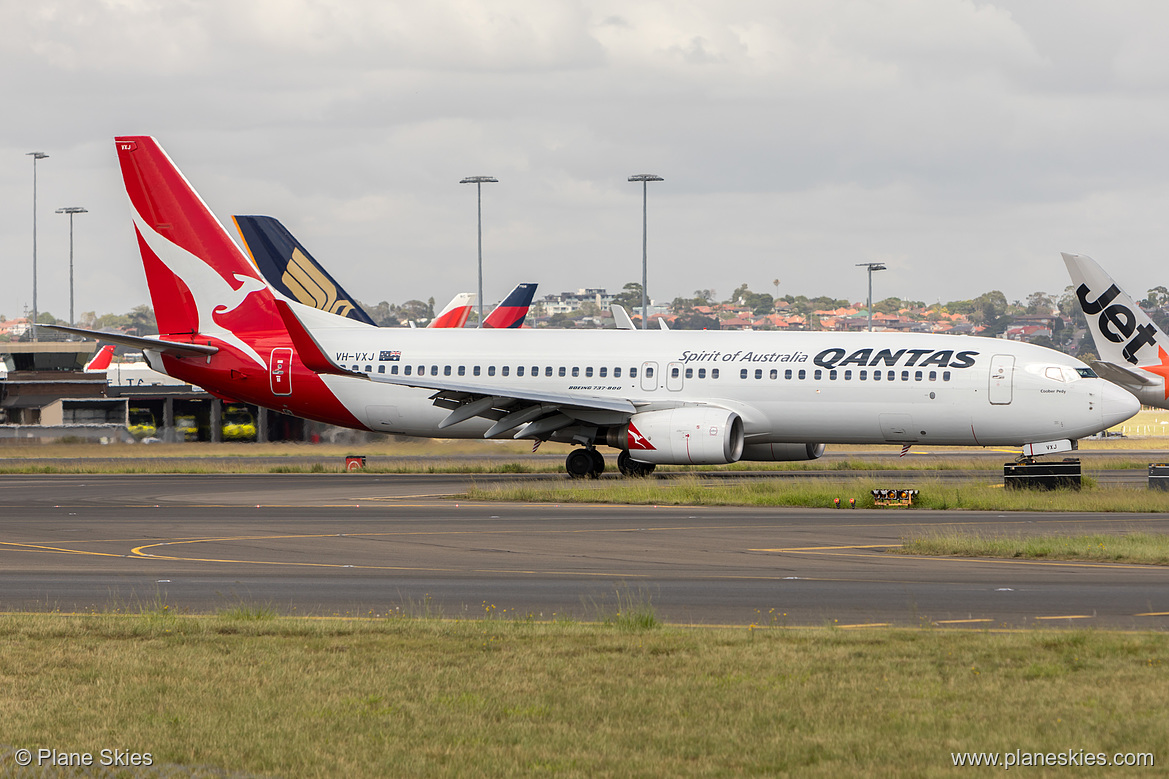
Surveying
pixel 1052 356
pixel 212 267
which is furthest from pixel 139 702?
pixel 212 267

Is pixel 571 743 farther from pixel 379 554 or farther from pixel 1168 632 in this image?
pixel 379 554

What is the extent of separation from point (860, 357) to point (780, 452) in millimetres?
4402

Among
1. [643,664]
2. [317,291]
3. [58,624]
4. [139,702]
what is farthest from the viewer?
[317,291]

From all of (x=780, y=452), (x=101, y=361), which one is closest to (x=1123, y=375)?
(x=780, y=452)

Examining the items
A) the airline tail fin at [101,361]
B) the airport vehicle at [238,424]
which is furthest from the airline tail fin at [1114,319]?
the airline tail fin at [101,361]

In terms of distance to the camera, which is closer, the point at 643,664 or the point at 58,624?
the point at 643,664

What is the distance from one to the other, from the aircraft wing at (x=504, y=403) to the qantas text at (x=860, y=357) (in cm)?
302

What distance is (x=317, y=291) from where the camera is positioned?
50719 mm

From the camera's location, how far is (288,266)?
2016 inches

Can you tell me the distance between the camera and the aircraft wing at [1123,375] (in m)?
41.1

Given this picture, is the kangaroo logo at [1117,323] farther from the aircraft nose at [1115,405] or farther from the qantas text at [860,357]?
the qantas text at [860,357]

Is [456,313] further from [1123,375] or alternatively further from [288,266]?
[1123,375]

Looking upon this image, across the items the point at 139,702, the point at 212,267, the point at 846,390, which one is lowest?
the point at 139,702

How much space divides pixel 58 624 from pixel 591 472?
24.7 metres
